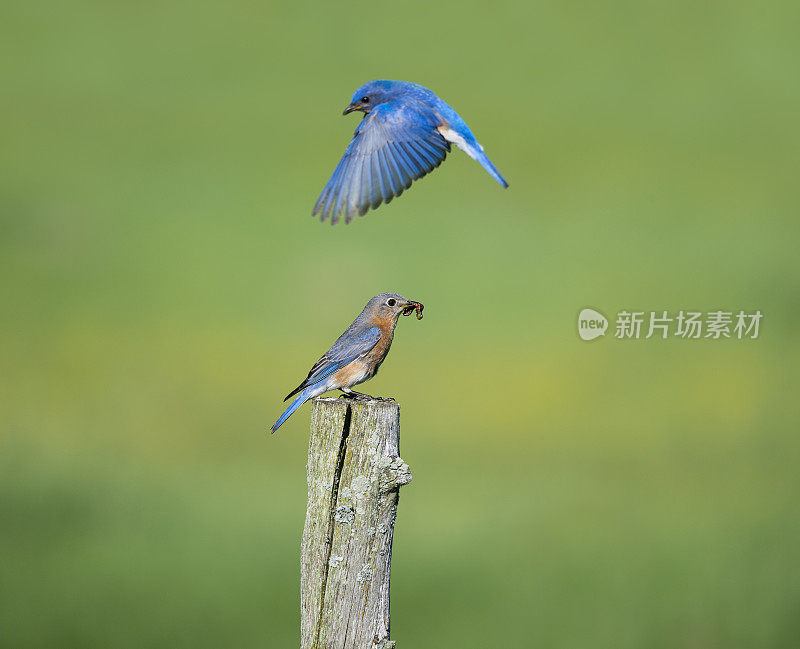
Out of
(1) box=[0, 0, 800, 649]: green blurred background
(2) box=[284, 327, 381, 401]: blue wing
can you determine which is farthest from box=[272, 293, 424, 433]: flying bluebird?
(1) box=[0, 0, 800, 649]: green blurred background

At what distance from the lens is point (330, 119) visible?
22531 mm

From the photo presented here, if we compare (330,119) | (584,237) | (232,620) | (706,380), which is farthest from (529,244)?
(232,620)

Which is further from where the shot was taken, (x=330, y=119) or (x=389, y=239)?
(x=330, y=119)

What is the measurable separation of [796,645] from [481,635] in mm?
2571

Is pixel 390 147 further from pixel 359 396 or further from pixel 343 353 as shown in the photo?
pixel 359 396

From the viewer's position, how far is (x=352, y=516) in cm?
467

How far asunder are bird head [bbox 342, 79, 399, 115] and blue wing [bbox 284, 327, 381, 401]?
1.74 metres

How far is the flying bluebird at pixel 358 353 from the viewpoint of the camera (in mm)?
5730

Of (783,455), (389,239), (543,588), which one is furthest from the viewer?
(389,239)

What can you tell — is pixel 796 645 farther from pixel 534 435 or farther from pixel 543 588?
pixel 534 435

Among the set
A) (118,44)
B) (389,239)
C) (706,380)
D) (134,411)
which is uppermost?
(118,44)

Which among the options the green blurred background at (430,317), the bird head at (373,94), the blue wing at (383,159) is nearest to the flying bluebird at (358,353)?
the blue wing at (383,159)

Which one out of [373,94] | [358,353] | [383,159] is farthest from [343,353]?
[373,94]

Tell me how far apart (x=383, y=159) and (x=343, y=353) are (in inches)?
46.4
